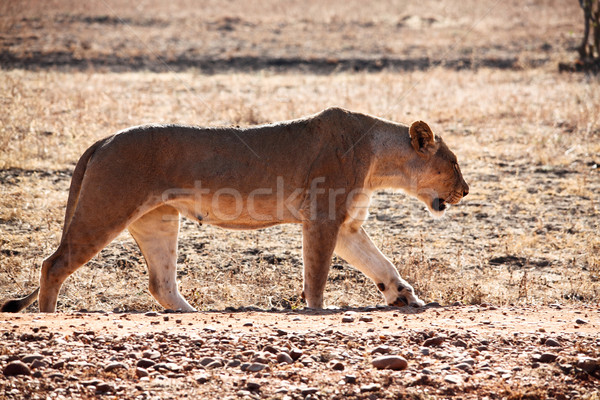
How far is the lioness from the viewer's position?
6.06 meters

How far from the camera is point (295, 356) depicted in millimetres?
4656

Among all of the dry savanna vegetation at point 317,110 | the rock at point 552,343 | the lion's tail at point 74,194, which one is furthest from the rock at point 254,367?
the lion's tail at point 74,194

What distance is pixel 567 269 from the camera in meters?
7.82

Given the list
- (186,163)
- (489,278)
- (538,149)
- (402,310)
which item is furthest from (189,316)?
(538,149)

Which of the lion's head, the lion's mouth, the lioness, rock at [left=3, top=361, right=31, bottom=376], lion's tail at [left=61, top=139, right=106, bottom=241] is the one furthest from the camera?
the lion's mouth

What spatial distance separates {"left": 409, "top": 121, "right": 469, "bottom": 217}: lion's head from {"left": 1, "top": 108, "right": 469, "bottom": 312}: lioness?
1 centimetres

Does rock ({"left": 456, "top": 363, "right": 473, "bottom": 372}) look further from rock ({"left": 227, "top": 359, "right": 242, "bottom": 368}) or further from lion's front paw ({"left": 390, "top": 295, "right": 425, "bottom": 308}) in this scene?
lion's front paw ({"left": 390, "top": 295, "right": 425, "bottom": 308})

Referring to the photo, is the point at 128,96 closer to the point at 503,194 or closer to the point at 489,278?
the point at 503,194

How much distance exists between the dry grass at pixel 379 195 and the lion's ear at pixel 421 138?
130 cm

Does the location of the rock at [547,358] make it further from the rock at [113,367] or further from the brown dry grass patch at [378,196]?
the rock at [113,367]

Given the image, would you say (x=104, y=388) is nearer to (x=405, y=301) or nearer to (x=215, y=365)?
(x=215, y=365)

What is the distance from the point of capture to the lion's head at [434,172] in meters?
7.02

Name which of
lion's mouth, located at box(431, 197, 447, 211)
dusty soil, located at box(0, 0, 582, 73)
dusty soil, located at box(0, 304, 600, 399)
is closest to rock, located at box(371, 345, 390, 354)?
dusty soil, located at box(0, 304, 600, 399)

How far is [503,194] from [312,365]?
6.26 metres
